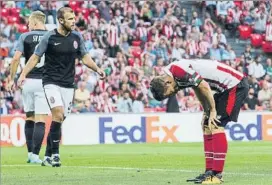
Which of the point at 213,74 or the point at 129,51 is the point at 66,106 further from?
the point at 129,51

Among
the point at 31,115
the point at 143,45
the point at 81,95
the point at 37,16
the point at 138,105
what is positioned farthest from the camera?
the point at 143,45

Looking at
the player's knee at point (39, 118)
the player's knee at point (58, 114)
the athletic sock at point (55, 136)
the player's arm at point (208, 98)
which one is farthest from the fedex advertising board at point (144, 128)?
the player's arm at point (208, 98)

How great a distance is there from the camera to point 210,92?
1084 cm

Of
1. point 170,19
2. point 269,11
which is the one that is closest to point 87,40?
point 170,19

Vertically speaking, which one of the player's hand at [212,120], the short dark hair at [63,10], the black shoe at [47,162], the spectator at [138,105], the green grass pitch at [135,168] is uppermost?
the short dark hair at [63,10]

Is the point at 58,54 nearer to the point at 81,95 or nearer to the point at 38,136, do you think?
the point at 38,136

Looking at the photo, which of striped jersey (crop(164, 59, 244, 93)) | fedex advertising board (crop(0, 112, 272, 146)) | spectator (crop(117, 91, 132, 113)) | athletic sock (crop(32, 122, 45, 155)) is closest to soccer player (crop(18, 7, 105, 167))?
athletic sock (crop(32, 122, 45, 155))

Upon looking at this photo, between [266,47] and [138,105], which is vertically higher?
[266,47]

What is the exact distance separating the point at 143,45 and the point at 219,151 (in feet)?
63.2

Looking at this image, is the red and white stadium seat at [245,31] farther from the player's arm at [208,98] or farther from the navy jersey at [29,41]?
the player's arm at [208,98]

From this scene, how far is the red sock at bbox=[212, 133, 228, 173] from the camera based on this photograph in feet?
36.4

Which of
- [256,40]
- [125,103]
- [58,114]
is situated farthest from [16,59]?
[256,40]

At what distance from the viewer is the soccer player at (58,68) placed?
13.9 metres

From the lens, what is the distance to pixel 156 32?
3053cm
